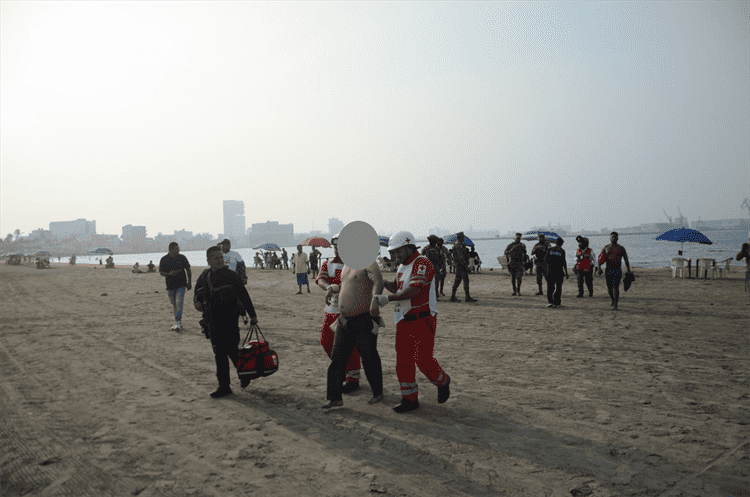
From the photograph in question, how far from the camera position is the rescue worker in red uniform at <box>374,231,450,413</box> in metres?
4.31

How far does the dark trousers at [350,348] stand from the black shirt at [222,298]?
119 cm

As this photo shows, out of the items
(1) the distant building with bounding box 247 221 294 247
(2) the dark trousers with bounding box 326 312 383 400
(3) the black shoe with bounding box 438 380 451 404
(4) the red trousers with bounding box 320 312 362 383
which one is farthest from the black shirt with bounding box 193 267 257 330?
(1) the distant building with bounding box 247 221 294 247

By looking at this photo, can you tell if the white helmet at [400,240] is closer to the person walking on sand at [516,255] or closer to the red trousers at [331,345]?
the red trousers at [331,345]

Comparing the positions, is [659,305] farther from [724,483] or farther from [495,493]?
[495,493]

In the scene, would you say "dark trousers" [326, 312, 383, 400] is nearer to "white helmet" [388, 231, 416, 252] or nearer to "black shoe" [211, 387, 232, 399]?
"white helmet" [388, 231, 416, 252]

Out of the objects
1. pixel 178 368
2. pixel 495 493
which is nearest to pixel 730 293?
pixel 495 493

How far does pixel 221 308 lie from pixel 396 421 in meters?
2.37

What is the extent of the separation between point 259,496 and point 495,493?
64.4 inches

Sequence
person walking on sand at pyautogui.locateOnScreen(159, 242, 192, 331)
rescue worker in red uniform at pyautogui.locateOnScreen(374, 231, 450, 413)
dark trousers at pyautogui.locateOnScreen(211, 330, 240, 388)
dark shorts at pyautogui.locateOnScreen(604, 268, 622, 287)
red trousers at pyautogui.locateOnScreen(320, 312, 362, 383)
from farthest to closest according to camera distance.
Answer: dark shorts at pyautogui.locateOnScreen(604, 268, 622, 287) < person walking on sand at pyautogui.locateOnScreen(159, 242, 192, 331) < red trousers at pyautogui.locateOnScreen(320, 312, 362, 383) < dark trousers at pyautogui.locateOnScreen(211, 330, 240, 388) < rescue worker in red uniform at pyautogui.locateOnScreen(374, 231, 450, 413)

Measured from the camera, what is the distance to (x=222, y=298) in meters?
5.15

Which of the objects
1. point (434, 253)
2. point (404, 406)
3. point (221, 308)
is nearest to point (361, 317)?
point (404, 406)

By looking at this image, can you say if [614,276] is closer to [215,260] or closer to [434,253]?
[434,253]

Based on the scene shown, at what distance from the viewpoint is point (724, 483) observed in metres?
3.08

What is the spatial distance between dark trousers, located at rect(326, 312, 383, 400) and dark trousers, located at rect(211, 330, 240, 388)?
1253 mm
